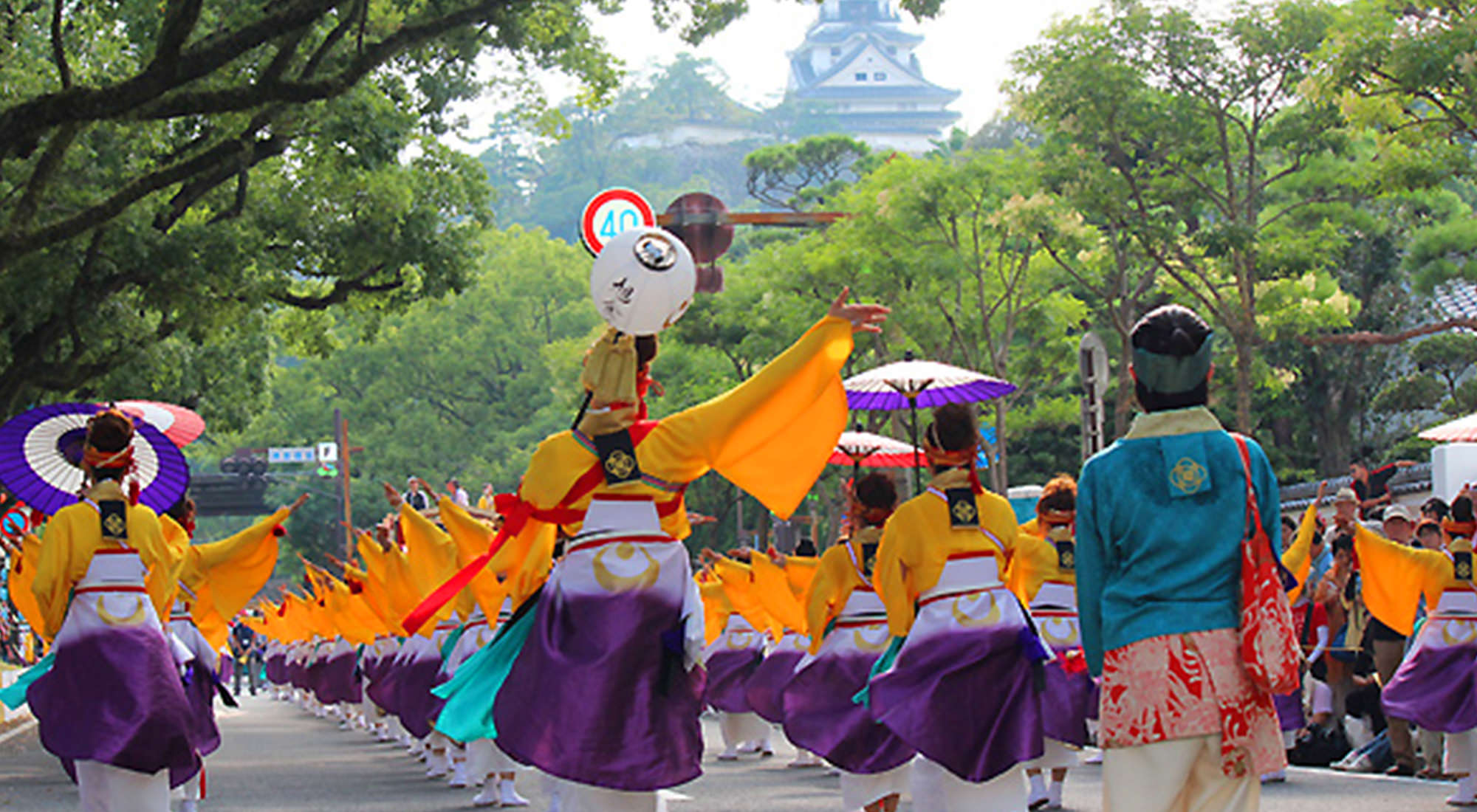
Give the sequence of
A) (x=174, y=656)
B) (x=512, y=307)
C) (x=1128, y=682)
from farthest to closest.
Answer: (x=512, y=307), (x=174, y=656), (x=1128, y=682)

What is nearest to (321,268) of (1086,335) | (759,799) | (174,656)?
(1086,335)

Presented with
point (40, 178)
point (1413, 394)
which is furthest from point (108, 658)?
point (1413, 394)

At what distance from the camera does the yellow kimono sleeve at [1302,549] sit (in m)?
10.2

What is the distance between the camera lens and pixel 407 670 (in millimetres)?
14969

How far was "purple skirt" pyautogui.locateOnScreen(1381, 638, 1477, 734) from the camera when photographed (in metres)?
11.0

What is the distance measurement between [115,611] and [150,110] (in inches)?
247

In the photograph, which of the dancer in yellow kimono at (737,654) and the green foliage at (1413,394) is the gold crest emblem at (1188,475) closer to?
the dancer in yellow kimono at (737,654)

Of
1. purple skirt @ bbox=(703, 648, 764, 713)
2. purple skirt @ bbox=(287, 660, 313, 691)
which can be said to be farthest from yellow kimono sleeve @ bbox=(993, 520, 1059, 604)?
purple skirt @ bbox=(287, 660, 313, 691)

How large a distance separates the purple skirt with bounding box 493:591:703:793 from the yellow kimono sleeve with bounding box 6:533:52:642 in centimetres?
405

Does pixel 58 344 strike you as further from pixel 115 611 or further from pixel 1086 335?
pixel 115 611

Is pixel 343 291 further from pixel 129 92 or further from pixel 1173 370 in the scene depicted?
pixel 1173 370

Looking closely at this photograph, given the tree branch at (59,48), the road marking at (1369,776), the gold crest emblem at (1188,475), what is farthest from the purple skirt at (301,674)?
the gold crest emblem at (1188,475)

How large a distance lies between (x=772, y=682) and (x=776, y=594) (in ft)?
2.53

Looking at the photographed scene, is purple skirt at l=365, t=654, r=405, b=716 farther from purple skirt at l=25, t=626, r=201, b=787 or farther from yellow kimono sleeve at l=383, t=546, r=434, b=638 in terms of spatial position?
purple skirt at l=25, t=626, r=201, b=787
